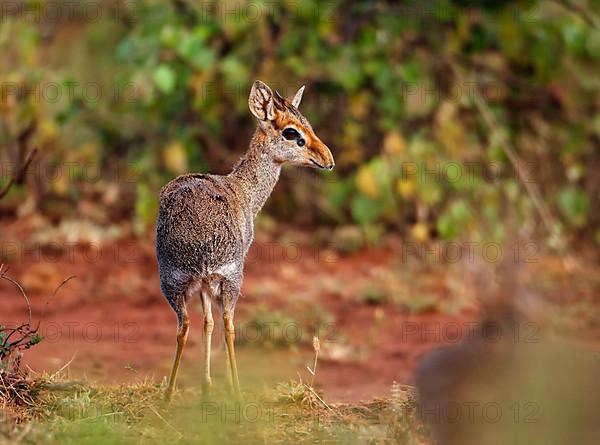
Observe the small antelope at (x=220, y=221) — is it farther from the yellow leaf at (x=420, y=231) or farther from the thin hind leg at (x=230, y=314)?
the yellow leaf at (x=420, y=231)

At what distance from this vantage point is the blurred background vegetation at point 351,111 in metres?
10.3

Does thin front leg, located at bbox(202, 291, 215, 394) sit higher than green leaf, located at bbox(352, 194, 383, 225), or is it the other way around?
green leaf, located at bbox(352, 194, 383, 225)

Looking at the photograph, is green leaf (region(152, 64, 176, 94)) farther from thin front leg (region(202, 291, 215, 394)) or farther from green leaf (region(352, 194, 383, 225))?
thin front leg (region(202, 291, 215, 394))

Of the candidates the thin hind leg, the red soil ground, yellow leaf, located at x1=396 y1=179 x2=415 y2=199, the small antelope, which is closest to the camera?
the small antelope

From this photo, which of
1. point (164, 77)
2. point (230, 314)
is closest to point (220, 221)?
point (230, 314)

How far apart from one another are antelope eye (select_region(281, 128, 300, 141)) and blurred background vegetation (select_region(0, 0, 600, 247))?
4.01m

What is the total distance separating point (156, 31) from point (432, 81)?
8.72 ft

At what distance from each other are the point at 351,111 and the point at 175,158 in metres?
1.83

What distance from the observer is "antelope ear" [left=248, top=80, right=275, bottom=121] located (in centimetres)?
593

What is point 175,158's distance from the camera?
10.3m

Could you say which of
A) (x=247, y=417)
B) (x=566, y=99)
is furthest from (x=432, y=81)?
(x=247, y=417)

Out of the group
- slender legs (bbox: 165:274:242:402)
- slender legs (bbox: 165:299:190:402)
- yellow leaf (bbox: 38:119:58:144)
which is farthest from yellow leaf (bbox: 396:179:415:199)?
slender legs (bbox: 165:299:190:402)

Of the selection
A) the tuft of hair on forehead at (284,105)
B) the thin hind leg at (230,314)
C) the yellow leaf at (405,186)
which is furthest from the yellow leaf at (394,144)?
the thin hind leg at (230,314)

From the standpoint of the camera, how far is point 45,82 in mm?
10477
